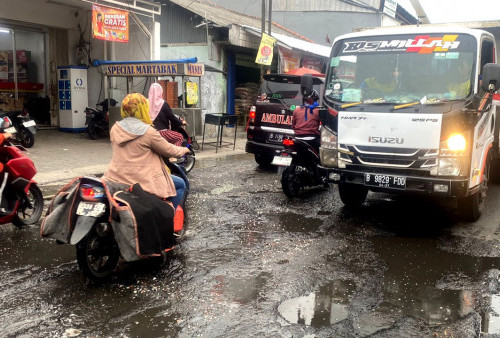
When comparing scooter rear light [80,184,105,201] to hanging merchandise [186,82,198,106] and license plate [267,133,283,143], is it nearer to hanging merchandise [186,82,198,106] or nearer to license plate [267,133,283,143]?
license plate [267,133,283,143]

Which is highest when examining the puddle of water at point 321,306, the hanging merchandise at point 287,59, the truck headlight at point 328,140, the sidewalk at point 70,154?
the hanging merchandise at point 287,59

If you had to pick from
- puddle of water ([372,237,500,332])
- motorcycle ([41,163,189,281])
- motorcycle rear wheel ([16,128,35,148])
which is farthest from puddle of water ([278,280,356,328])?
motorcycle rear wheel ([16,128,35,148])

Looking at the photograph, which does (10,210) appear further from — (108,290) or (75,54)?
(75,54)

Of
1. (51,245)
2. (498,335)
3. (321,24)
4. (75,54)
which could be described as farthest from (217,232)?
(321,24)

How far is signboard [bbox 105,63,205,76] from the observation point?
37.2ft

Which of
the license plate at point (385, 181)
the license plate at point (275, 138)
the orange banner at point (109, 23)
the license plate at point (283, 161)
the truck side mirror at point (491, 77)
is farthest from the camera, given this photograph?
the orange banner at point (109, 23)

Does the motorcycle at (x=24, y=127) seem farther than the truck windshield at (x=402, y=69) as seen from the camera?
Yes

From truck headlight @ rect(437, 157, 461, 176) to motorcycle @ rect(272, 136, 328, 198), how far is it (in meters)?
2.17

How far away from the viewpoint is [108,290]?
3.96 m

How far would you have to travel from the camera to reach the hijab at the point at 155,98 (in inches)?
306

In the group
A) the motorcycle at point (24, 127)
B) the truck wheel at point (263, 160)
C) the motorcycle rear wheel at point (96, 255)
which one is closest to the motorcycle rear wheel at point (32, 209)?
the motorcycle rear wheel at point (96, 255)

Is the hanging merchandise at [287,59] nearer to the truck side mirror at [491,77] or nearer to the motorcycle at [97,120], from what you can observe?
the motorcycle at [97,120]

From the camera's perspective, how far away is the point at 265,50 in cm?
1409

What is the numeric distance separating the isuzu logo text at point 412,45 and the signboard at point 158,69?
5.84 m
